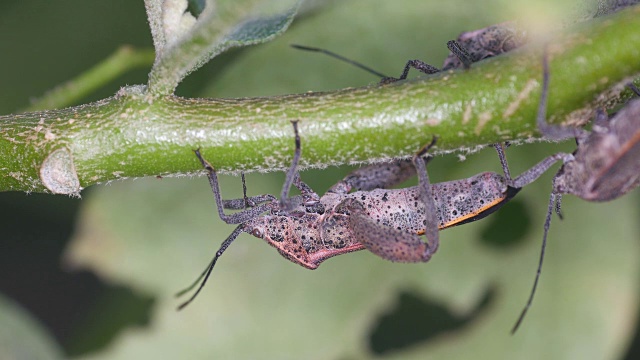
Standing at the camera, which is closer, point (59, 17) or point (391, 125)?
point (391, 125)

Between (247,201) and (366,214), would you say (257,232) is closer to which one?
(247,201)

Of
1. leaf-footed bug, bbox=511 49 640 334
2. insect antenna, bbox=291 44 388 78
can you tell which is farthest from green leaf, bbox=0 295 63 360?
leaf-footed bug, bbox=511 49 640 334

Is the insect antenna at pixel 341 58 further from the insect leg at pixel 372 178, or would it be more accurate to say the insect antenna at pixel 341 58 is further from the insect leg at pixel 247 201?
the insect leg at pixel 247 201

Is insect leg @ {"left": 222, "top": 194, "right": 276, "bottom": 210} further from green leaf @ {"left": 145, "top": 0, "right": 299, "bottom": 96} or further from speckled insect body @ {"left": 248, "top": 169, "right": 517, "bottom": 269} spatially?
green leaf @ {"left": 145, "top": 0, "right": 299, "bottom": 96}

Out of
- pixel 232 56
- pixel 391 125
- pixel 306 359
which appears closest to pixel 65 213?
pixel 232 56

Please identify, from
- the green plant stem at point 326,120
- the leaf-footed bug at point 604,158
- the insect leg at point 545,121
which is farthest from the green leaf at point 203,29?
the leaf-footed bug at point 604,158

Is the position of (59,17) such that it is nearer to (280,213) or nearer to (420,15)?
(280,213)

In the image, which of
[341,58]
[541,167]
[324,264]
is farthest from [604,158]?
[324,264]
